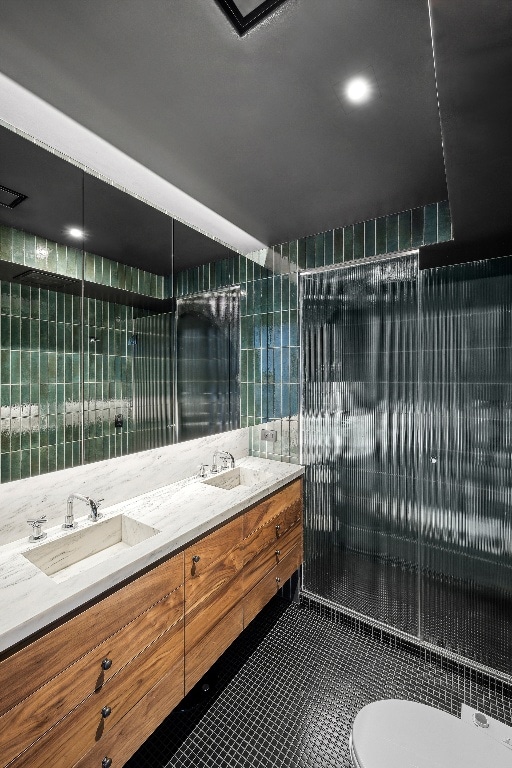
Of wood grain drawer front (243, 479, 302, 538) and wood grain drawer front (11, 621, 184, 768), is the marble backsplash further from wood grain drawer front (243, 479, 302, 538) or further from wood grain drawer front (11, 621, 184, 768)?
wood grain drawer front (11, 621, 184, 768)

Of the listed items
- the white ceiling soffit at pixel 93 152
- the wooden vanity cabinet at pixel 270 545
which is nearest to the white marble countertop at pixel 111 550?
the wooden vanity cabinet at pixel 270 545

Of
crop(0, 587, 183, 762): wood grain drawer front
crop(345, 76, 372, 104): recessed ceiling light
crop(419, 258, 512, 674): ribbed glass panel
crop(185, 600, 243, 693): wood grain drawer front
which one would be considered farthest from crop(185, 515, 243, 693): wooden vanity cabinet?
crop(345, 76, 372, 104): recessed ceiling light

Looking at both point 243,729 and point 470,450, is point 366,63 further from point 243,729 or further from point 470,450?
point 243,729

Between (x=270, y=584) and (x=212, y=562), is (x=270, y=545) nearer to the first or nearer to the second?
(x=270, y=584)

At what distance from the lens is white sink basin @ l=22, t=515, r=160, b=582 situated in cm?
138

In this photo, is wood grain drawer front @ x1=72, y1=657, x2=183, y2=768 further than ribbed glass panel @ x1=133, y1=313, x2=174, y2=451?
No

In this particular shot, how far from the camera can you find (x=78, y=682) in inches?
41.6

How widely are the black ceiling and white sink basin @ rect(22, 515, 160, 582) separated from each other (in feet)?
5.39

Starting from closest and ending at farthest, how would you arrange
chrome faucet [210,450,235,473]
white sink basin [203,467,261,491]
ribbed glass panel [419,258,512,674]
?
ribbed glass panel [419,258,512,674] → white sink basin [203,467,261,491] → chrome faucet [210,450,235,473]

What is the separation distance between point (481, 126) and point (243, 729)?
2.47 metres

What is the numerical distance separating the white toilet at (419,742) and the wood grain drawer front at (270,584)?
74 cm

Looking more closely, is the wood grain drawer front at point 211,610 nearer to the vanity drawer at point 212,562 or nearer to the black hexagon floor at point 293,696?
the vanity drawer at point 212,562

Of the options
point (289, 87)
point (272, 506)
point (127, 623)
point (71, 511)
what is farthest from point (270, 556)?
point (289, 87)

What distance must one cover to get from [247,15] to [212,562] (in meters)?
1.95
